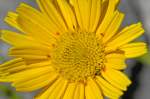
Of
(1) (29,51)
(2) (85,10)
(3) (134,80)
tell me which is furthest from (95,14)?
(3) (134,80)

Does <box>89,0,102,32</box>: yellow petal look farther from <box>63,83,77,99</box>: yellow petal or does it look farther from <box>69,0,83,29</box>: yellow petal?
<box>63,83,77,99</box>: yellow petal

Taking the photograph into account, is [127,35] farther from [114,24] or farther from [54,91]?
[54,91]

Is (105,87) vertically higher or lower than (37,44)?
lower

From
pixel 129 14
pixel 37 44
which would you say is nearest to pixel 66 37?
pixel 37 44

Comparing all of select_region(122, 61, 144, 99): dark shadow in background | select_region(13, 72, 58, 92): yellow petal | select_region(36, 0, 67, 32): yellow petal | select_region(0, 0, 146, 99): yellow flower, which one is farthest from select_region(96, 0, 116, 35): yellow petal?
select_region(122, 61, 144, 99): dark shadow in background

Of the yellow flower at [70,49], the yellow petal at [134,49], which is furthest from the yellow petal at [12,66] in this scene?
the yellow petal at [134,49]

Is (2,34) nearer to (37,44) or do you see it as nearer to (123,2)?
(37,44)
